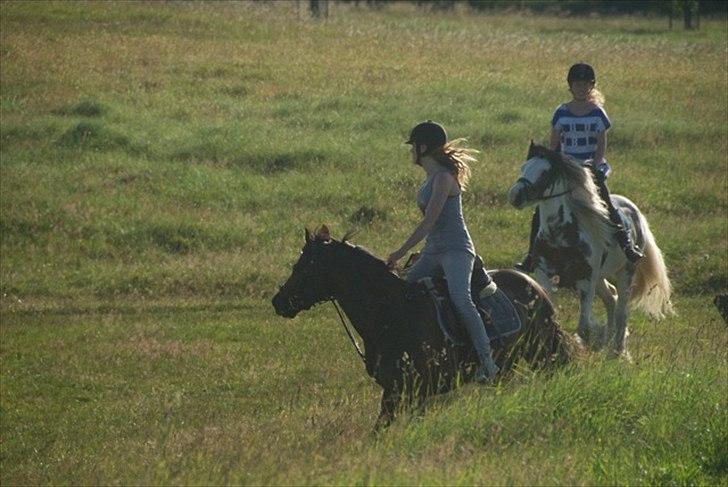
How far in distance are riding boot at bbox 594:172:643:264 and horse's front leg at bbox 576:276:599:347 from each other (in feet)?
1.52

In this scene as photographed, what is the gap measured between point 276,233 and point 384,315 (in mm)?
11496

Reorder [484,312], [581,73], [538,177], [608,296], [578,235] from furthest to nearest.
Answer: [608,296] < [581,73] < [578,235] < [538,177] < [484,312]

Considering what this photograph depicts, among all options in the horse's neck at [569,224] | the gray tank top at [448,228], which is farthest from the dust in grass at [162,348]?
the gray tank top at [448,228]

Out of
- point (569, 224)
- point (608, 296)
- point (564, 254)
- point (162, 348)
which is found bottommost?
point (162, 348)

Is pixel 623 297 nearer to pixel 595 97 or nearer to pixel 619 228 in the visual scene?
pixel 619 228

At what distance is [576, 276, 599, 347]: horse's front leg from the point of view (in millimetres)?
14961

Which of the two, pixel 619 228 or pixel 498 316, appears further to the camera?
pixel 619 228

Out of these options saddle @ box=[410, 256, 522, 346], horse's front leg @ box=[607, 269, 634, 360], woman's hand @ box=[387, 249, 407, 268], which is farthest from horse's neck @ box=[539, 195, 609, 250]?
woman's hand @ box=[387, 249, 407, 268]

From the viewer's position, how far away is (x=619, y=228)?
1512cm

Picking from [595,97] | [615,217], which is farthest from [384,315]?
[595,97]

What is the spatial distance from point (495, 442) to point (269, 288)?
34.3 feet

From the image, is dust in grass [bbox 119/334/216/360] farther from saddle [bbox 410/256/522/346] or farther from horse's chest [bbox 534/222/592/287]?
saddle [bbox 410/256/522/346]

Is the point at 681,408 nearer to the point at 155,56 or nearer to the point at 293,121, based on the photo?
the point at 293,121

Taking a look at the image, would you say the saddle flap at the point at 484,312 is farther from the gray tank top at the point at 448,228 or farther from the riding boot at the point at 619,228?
the riding boot at the point at 619,228
